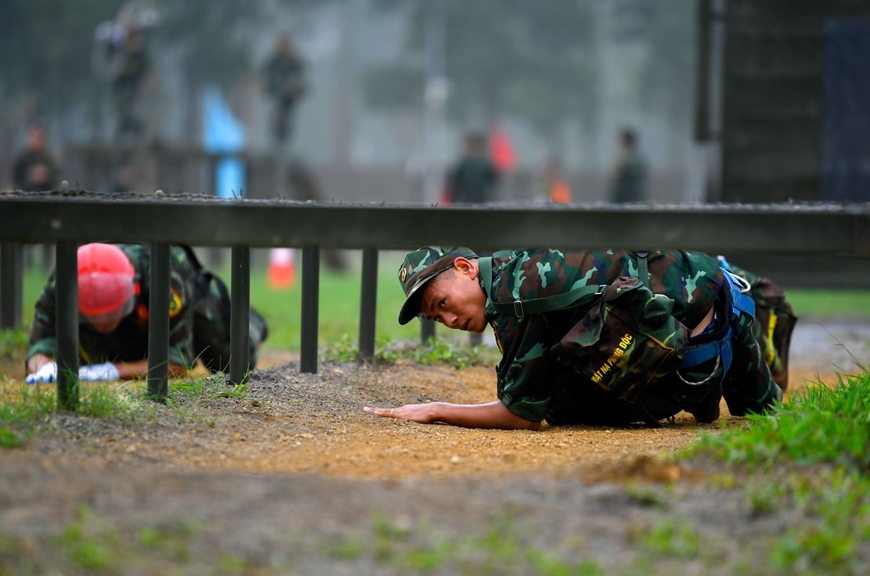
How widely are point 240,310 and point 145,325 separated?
5.94 feet

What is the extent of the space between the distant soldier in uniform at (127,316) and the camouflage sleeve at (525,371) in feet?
5.67

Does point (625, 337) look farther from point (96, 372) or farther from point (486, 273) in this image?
point (96, 372)

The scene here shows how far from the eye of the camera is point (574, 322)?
4.16m

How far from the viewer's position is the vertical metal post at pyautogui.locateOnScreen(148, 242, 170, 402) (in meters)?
4.06

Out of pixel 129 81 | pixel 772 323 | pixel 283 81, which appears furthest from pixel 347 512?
pixel 283 81

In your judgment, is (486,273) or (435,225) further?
(486,273)

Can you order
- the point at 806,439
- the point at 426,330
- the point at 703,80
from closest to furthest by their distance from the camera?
A: 1. the point at 806,439
2. the point at 426,330
3. the point at 703,80

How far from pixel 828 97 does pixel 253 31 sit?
3951 centimetres

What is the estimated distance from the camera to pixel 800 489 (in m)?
2.71

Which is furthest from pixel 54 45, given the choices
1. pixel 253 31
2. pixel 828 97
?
pixel 828 97

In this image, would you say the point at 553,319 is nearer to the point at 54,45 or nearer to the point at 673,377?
the point at 673,377

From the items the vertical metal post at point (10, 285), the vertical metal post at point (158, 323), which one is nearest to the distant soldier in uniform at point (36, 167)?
the vertical metal post at point (10, 285)

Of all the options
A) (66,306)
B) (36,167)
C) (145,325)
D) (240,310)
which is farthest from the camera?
(36,167)

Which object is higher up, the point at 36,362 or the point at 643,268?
the point at 643,268
